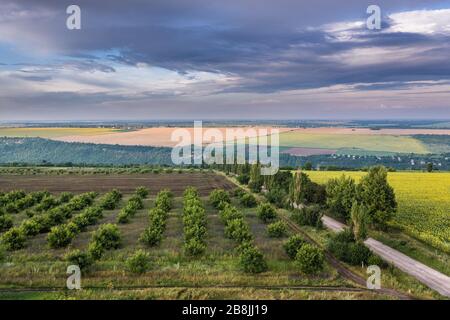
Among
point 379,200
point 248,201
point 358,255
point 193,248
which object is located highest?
point 379,200

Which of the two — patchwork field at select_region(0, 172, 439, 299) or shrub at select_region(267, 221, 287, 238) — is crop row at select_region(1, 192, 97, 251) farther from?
shrub at select_region(267, 221, 287, 238)

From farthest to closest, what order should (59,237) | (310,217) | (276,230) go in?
(310,217) → (276,230) → (59,237)

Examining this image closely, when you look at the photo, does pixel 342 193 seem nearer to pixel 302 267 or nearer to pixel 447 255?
pixel 447 255

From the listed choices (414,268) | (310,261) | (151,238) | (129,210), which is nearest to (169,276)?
(151,238)

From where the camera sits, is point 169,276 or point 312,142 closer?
point 169,276

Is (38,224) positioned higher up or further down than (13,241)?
higher up

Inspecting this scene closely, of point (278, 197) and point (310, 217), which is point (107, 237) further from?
point (278, 197)
